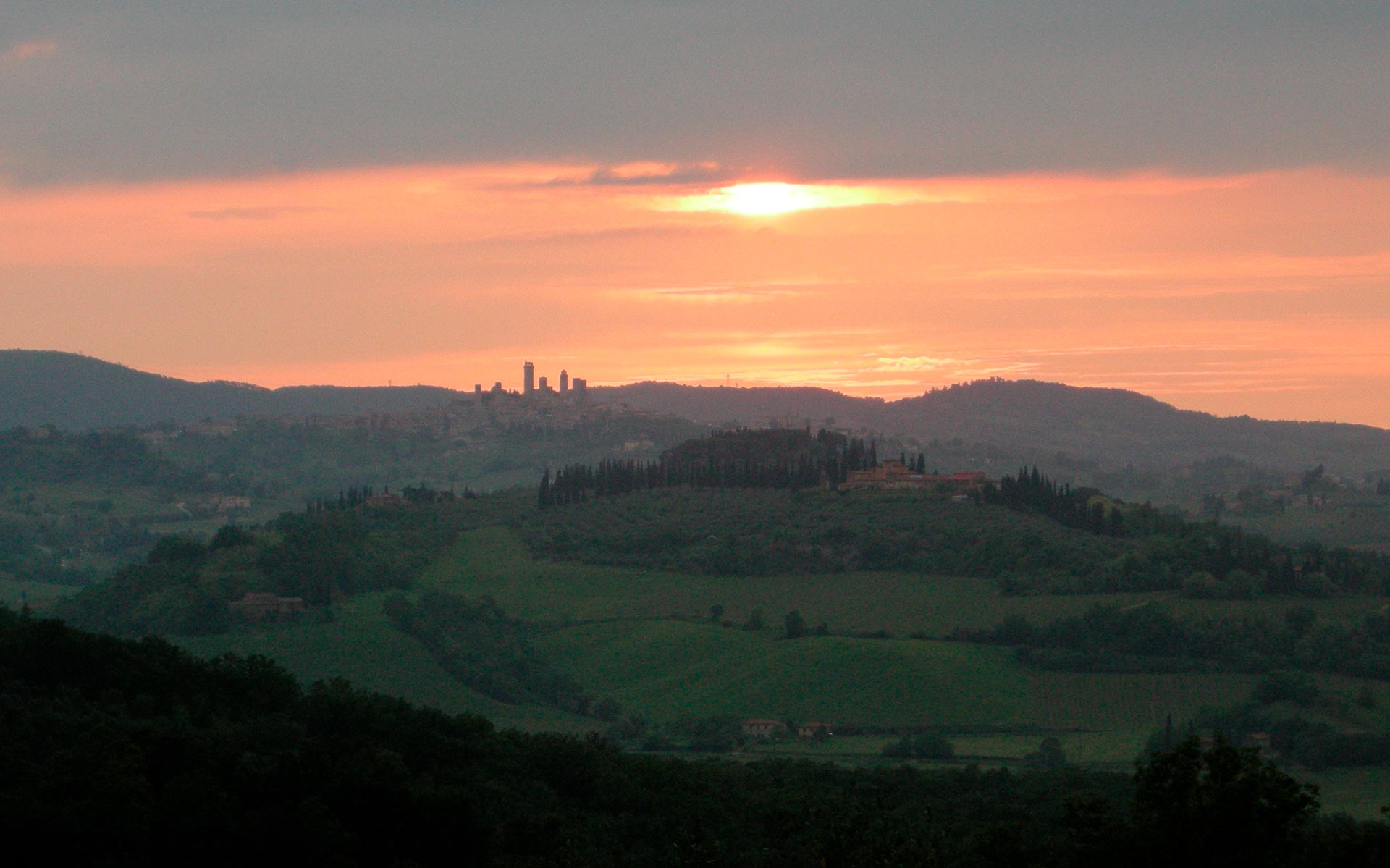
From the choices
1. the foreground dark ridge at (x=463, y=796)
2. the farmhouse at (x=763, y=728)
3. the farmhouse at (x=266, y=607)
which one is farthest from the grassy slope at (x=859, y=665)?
the foreground dark ridge at (x=463, y=796)

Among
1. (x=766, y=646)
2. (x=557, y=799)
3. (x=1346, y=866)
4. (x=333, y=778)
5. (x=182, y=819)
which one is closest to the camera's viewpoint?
(x=1346, y=866)

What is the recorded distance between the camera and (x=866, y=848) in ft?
127

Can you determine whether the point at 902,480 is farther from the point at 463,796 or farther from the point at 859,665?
the point at 463,796

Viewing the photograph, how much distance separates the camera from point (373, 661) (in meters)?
105


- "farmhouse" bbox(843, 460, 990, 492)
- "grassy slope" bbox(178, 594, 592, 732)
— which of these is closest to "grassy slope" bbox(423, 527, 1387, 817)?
"grassy slope" bbox(178, 594, 592, 732)

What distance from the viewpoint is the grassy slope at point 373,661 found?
324ft

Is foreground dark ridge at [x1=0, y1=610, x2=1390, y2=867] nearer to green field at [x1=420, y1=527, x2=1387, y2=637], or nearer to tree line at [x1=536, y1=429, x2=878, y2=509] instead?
green field at [x1=420, y1=527, x2=1387, y2=637]

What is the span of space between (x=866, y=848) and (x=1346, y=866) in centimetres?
898

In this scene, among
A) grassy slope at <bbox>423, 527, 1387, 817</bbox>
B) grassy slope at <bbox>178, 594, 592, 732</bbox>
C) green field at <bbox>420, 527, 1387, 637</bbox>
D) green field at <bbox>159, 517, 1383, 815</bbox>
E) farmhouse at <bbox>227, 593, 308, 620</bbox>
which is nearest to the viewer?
grassy slope at <bbox>423, 527, 1387, 817</bbox>

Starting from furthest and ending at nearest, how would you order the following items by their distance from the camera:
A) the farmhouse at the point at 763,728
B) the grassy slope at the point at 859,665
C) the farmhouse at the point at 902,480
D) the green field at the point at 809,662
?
the farmhouse at the point at 902,480
the green field at the point at 809,662
the farmhouse at the point at 763,728
the grassy slope at the point at 859,665

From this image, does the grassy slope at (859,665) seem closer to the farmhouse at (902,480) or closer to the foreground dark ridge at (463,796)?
the farmhouse at (902,480)

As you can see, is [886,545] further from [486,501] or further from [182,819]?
[182,819]

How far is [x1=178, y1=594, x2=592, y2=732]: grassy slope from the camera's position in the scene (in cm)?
9888

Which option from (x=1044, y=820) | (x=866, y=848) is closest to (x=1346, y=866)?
(x=866, y=848)
